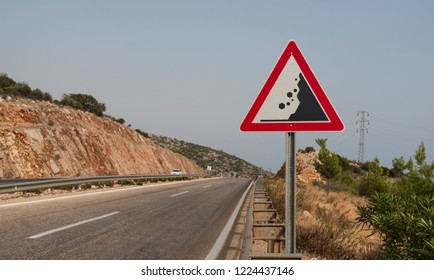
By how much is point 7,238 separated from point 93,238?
1.41 metres

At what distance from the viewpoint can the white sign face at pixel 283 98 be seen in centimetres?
403

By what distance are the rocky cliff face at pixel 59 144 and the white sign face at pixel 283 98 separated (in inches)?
1077

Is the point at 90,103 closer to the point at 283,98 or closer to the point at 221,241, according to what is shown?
the point at 221,241

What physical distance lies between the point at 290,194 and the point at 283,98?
918 millimetres

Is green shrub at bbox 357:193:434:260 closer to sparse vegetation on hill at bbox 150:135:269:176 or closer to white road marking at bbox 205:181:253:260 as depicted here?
white road marking at bbox 205:181:253:260

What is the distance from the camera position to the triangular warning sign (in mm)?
4012

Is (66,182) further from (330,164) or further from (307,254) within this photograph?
(330,164)

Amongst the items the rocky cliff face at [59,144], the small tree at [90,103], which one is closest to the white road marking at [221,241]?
the rocky cliff face at [59,144]

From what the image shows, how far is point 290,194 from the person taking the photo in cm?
390

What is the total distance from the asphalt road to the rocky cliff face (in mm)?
18420

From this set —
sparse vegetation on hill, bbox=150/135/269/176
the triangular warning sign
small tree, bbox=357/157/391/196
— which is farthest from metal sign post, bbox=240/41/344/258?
sparse vegetation on hill, bbox=150/135/269/176

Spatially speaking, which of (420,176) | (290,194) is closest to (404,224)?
(290,194)

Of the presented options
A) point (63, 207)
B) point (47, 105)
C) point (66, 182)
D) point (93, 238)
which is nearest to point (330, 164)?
point (47, 105)

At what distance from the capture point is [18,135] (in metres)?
30.1
